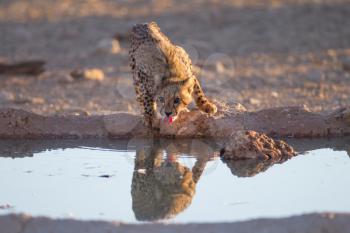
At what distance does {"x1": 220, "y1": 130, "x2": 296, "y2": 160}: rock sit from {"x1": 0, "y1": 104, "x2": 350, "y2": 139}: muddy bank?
76 centimetres

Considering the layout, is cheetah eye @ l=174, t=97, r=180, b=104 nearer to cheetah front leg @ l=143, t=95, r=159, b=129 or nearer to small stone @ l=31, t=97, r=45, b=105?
cheetah front leg @ l=143, t=95, r=159, b=129

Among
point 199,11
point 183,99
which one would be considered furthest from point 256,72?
point 183,99

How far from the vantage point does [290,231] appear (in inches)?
211

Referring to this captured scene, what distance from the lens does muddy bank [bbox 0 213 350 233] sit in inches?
212

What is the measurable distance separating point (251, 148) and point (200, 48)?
765cm

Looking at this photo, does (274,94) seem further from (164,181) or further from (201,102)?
(164,181)

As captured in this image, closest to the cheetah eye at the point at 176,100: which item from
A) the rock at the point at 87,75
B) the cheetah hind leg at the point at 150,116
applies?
the cheetah hind leg at the point at 150,116

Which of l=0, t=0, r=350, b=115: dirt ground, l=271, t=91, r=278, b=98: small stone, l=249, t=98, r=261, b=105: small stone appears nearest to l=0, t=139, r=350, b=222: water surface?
l=0, t=0, r=350, b=115: dirt ground

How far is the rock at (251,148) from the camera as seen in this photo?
752 centimetres

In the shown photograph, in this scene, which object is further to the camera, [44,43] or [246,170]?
[44,43]

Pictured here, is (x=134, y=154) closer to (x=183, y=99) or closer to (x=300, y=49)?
(x=183, y=99)

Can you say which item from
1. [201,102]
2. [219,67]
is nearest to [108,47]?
[219,67]

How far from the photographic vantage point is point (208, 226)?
541cm

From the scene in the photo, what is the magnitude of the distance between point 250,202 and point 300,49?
29.7 ft
